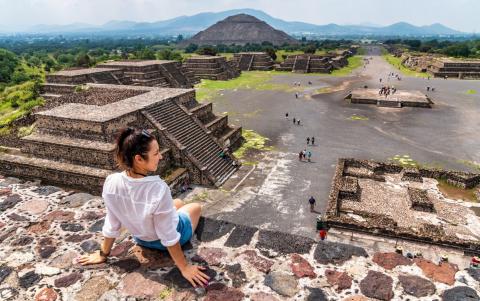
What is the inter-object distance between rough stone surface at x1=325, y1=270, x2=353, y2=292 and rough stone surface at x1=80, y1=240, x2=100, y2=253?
10.3ft

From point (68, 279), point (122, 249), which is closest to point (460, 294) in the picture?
point (122, 249)

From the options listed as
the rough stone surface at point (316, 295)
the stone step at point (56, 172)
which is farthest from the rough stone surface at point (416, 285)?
the stone step at point (56, 172)

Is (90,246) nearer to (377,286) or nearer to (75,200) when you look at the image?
(75,200)

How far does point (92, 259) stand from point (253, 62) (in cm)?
6406

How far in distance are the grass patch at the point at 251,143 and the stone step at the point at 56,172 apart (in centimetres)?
905

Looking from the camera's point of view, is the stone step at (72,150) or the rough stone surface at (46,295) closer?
the rough stone surface at (46,295)

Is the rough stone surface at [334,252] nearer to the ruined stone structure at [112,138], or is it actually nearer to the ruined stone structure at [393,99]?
the ruined stone structure at [112,138]

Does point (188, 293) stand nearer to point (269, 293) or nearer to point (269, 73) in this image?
point (269, 293)

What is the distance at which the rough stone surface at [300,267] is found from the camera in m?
4.13

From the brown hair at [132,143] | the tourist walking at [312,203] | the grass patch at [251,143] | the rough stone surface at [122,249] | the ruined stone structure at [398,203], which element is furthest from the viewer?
the grass patch at [251,143]

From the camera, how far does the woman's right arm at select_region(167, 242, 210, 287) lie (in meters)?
3.64

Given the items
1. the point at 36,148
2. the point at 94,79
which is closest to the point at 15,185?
the point at 36,148

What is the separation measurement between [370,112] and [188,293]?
3119 cm

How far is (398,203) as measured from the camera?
1500cm
